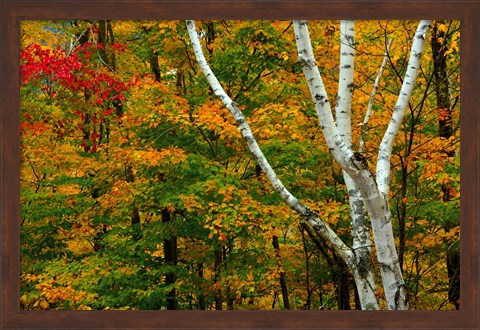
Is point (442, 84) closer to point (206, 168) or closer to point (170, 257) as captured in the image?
point (206, 168)

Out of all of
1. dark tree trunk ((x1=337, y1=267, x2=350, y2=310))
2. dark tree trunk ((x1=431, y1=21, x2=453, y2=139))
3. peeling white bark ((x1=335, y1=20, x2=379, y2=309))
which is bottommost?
dark tree trunk ((x1=337, y1=267, x2=350, y2=310))

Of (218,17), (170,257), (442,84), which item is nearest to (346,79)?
(218,17)

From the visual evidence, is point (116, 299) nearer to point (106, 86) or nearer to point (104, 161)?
point (104, 161)

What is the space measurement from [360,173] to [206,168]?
3.03 m

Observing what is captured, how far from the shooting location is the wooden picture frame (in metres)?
1.82

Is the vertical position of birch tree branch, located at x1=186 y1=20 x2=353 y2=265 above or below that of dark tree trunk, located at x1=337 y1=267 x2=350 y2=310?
above

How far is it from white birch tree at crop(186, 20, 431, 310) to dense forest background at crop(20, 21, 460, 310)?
2123 mm

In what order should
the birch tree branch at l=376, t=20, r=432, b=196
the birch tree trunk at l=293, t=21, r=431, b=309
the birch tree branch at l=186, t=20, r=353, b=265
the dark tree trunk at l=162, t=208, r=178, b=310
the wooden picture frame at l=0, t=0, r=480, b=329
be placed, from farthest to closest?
the dark tree trunk at l=162, t=208, r=178, b=310, the birch tree branch at l=186, t=20, r=353, b=265, the birch tree branch at l=376, t=20, r=432, b=196, the birch tree trunk at l=293, t=21, r=431, b=309, the wooden picture frame at l=0, t=0, r=480, b=329

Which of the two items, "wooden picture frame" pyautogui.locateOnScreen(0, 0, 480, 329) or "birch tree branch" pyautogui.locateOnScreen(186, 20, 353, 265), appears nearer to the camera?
"wooden picture frame" pyautogui.locateOnScreen(0, 0, 480, 329)

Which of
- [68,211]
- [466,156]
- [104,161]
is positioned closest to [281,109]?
[104,161]

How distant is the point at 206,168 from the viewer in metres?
5.28

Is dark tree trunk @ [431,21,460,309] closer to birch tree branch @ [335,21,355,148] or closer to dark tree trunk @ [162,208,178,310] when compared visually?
birch tree branch @ [335,21,355,148]

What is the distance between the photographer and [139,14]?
75.3 inches

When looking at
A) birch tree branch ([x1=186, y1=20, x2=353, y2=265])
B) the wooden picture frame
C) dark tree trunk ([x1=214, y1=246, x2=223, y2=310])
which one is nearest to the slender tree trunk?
dark tree trunk ([x1=214, y1=246, x2=223, y2=310])
